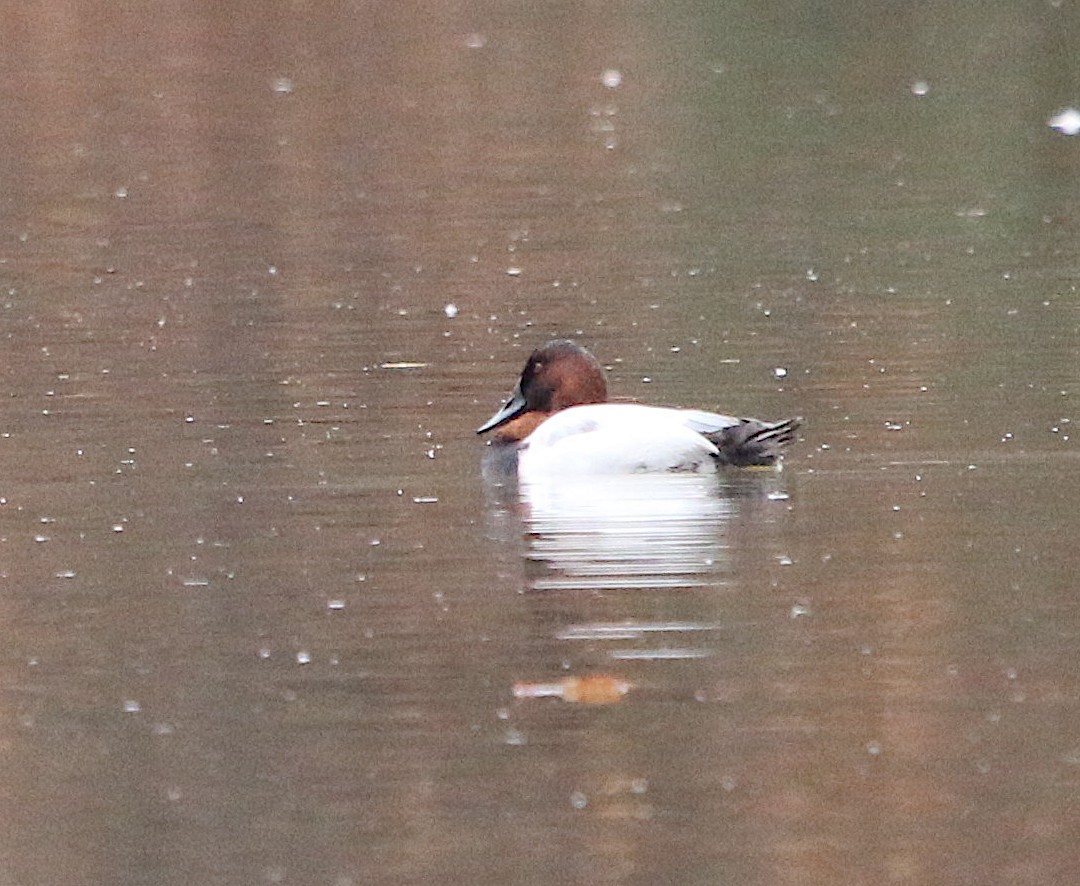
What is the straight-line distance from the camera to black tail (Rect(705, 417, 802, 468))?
9.47 meters

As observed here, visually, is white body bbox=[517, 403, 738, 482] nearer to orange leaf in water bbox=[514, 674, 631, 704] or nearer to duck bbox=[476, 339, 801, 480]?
duck bbox=[476, 339, 801, 480]

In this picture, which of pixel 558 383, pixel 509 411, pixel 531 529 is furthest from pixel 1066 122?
pixel 531 529

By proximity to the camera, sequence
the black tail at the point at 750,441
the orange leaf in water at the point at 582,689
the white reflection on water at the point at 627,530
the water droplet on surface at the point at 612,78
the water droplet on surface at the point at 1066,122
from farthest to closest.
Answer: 1. the water droplet on surface at the point at 612,78
2. the water droplet on surface at the point at 1066,122
3. the black tail at the point at 750,441
4. the white reflection on water at the point at 627,530
5. the orange leaf in water at the point at 582,689

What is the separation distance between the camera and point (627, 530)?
8.66m

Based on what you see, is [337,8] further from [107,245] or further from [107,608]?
[107,608]

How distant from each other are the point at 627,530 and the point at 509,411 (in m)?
1.86

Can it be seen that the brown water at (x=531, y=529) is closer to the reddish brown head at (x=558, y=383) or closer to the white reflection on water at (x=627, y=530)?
the white reflection on water at (x=627, y=530)

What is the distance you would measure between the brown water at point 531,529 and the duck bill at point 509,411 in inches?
5.7

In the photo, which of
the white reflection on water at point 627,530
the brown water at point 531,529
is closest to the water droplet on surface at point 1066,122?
the brown water at point 531,529

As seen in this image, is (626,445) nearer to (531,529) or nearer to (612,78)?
(531,529)

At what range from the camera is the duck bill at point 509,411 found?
33.9ft

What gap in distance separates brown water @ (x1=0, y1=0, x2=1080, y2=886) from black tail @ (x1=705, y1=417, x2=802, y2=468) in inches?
3.5

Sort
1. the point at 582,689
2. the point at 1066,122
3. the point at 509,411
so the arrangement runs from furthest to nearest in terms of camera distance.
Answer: the point at 1066,122 < the point at 509,411 < the point at 582,689

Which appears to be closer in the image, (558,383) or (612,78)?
(558,383)
